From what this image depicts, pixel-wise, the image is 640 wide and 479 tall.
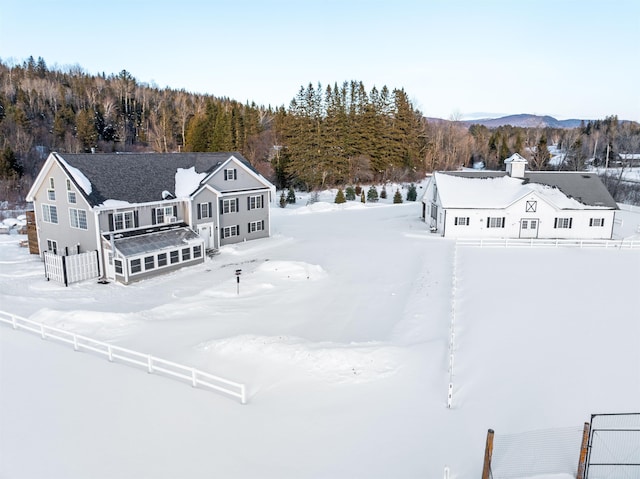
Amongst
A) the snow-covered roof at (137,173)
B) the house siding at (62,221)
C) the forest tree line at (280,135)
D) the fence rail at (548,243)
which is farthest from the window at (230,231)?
→ the forest tree line at (280,135)

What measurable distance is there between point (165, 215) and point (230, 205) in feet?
16.7

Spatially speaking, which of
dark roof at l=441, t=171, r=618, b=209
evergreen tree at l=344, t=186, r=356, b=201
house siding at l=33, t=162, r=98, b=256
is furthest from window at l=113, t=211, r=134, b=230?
evergreen tree at l=344, t=186, r=356, b=201

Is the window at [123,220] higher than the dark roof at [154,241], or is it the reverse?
the window at [123,220]

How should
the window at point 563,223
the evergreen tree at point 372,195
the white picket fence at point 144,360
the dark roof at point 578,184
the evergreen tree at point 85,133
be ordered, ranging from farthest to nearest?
the evergreen tree at point 85,133
the evergreen tree at point 372,195
the dark roof at point 578,184
the window at point 563,223
the white picket fence at point 144,360

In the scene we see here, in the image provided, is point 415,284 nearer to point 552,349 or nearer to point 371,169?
point 552,349

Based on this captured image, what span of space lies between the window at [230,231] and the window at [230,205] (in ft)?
3.77

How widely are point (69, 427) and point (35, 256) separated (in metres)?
22.2

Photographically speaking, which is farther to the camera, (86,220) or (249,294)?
(86,220)

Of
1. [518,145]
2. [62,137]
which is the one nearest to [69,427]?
[62,137]

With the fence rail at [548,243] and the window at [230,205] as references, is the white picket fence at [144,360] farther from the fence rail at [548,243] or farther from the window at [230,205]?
the fence rail at [548,243]

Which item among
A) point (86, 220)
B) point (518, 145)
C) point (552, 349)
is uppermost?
point (518, 145)

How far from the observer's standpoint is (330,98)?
66.5 meters

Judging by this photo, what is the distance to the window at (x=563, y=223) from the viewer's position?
34.7 metres

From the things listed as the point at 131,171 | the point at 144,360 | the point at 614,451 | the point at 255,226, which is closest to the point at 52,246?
the point at 131,171
